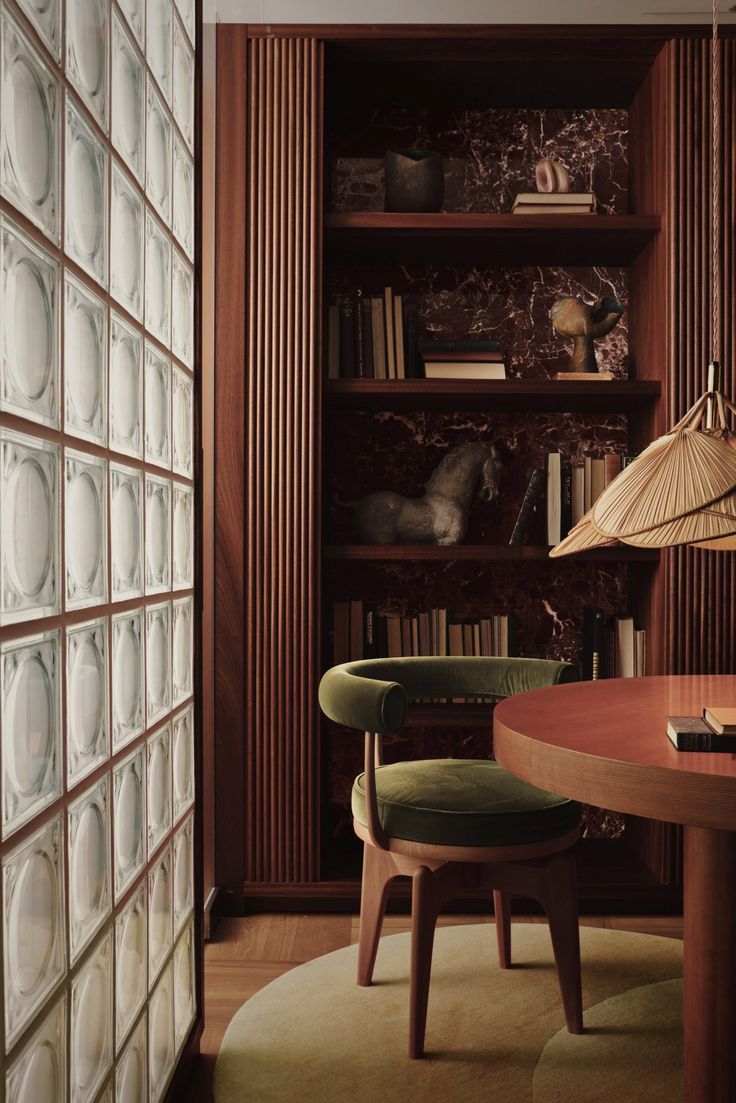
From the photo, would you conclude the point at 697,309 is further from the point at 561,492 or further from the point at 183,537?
the point at 183,537

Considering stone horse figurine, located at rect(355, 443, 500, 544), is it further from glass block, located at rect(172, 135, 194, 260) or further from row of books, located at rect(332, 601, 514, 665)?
glass block, located at rect(172, 135, 194, 260)

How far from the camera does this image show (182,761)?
5.69 feet

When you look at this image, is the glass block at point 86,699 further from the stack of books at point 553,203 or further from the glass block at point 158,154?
the stack of books at point 553,203

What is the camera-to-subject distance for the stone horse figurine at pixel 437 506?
2754 mm

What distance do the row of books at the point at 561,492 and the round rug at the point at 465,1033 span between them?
3.83 ft

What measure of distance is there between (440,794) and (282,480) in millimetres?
A: 1085

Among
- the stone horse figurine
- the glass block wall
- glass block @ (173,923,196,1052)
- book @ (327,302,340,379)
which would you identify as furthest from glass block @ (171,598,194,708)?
book @ (327,302,340,379)

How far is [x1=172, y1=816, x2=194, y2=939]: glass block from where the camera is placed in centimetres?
167

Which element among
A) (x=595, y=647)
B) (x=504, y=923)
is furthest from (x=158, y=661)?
(x=595, y=647)

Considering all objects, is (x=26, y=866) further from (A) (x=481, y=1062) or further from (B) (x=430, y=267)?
(B) (x=430, y=267)

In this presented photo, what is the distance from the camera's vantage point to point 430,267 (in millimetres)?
2973

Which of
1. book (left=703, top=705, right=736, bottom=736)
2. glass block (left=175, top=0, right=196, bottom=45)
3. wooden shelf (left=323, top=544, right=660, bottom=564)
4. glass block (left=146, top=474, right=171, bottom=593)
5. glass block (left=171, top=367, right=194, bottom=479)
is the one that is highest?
glass block (left=175, top=0, right=196, bottom=45)

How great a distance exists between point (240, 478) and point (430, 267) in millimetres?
999

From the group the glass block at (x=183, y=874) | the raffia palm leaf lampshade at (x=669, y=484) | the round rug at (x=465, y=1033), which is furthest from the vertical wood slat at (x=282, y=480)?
the raffia palm leaf lampshade at (x=669, y=484)
